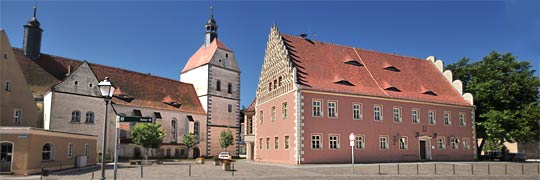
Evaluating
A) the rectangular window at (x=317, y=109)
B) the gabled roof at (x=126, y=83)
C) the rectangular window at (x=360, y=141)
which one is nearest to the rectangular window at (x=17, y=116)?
the gabled roof at (x=126, y=83)

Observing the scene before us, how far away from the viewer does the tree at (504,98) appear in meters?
40.4

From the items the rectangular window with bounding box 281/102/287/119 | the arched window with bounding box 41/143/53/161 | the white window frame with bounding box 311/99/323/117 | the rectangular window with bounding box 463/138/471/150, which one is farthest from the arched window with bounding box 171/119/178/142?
the rectangular window with bounding box 463/138/471/150

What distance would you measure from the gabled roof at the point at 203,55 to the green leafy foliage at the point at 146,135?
17126 mm

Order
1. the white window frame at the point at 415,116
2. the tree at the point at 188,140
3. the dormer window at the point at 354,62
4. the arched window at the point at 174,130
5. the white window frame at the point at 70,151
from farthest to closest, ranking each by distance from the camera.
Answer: the arched window at the point at 174,130, the tree at the point at 188,140, the dormer window at the point at 354,62, the white window frame at the point at 415,116, the white window frame at the point at 70,151

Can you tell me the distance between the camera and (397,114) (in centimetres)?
3878

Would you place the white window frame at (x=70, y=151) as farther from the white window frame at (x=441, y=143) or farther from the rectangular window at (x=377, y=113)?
the white window frame at (x=441, y=143)

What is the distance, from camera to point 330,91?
1394 inches

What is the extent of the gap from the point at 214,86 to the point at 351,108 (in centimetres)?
2714

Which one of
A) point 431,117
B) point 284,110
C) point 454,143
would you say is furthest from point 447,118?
point 284,110

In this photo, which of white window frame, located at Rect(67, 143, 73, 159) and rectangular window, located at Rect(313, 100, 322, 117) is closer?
white window frame, located at Rect(67, 143, 73, 159)

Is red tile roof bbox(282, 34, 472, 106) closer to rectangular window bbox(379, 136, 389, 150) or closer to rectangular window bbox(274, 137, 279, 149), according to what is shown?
rectangular window bbox(379, 136, 389, 150)

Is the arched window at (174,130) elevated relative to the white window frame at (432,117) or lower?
lower

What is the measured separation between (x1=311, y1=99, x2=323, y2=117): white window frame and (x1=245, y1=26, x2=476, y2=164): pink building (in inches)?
3.2

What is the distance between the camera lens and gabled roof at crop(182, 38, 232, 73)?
60275 millimetres
